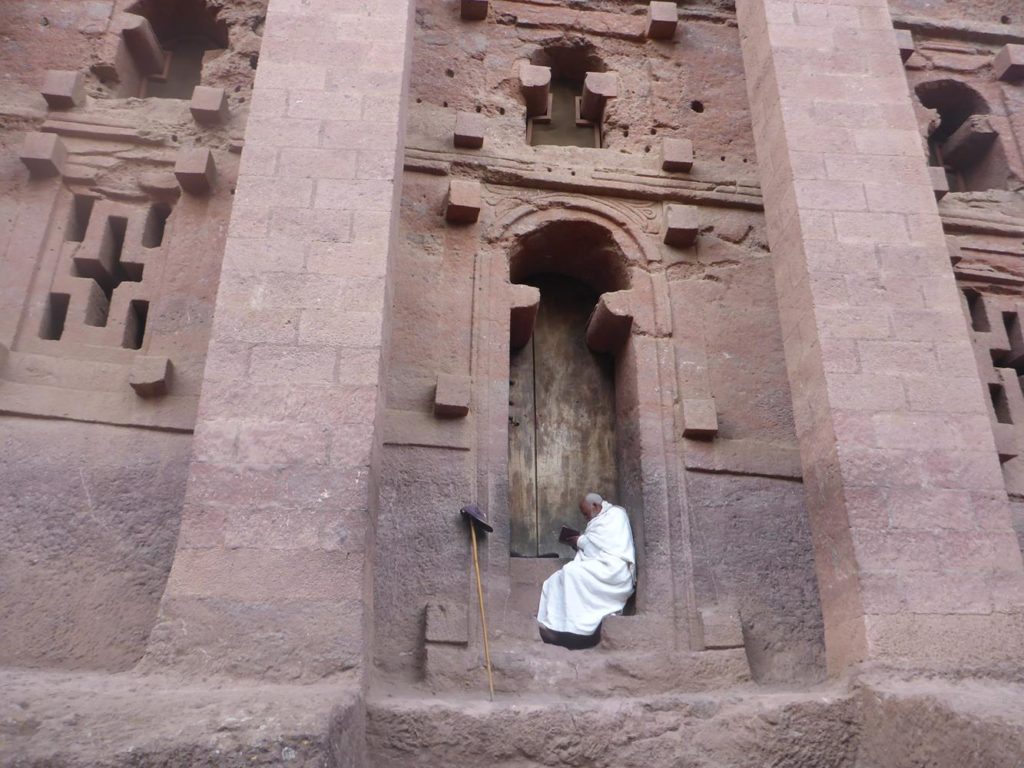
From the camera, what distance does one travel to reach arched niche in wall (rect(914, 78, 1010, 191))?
27.0ft

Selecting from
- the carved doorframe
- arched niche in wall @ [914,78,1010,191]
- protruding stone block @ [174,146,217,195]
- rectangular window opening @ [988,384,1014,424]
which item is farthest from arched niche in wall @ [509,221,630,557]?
arched niche in wall @ [914,78,1010,191]

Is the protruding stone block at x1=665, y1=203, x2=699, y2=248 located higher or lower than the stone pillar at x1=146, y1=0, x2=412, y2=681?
higher

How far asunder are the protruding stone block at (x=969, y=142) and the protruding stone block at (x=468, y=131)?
440 centimetres

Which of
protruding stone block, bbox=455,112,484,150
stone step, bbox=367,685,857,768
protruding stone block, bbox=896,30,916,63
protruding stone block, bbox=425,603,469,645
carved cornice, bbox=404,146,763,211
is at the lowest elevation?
stone step, bbox=367,685,857,768

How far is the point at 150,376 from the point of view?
5477 millimetres

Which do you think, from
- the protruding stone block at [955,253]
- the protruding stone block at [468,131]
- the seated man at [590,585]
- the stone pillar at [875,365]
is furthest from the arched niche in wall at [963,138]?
the seated man at [590,585]

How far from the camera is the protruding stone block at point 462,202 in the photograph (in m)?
6.52

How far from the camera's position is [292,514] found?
4.22 metres

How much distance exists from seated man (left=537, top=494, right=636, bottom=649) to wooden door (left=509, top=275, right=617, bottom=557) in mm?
499

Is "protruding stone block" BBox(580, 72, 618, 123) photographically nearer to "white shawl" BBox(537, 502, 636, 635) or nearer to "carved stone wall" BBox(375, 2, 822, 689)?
"carved stone wall" BBox(375, 2, 822, 689)

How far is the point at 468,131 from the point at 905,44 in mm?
4020

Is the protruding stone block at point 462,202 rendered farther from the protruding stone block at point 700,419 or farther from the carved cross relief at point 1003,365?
the carved cross relief at point 1003,365

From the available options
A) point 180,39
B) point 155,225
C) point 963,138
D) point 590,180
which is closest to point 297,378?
point 155,225

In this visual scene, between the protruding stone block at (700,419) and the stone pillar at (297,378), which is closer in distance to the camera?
the stone pillar at (297,378)
